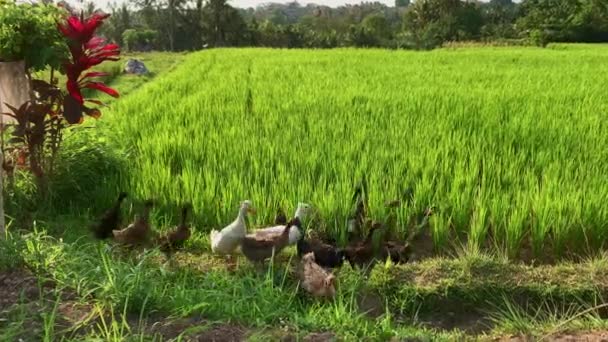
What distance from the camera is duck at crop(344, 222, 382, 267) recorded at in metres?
3.05

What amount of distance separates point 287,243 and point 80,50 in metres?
1.86

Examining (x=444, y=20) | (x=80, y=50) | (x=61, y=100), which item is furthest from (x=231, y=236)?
(x=444, y=20)

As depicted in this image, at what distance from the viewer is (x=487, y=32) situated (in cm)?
3366

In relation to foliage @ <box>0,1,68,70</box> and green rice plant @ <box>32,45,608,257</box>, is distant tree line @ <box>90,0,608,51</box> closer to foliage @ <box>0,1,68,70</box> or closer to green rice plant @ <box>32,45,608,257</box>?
green rice plant @ <box>32,45,608,257</box>

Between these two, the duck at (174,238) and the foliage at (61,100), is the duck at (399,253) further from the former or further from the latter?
the foliage at (61,100)

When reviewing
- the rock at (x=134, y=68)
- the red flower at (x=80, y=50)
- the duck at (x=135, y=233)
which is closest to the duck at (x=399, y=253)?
the duck at (x=135, y=233)

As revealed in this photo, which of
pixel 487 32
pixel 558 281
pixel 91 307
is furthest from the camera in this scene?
pixel 487 32

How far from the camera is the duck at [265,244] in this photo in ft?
9.51

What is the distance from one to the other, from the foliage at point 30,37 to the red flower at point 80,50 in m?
0.08

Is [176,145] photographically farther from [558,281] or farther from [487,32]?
[487,32]

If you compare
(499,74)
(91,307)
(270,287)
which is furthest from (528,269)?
(499,74)

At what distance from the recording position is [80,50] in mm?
3674

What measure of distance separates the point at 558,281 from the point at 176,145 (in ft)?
9.74

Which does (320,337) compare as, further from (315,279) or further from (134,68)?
(134,68)
